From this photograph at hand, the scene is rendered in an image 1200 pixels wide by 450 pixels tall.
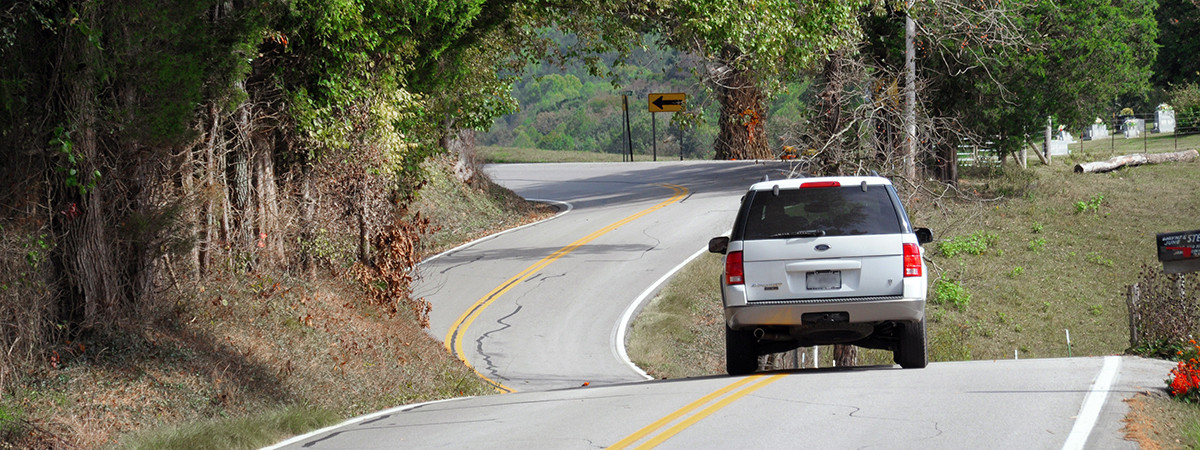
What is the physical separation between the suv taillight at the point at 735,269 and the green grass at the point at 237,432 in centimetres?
390

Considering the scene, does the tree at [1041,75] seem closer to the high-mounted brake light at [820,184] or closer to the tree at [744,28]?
the tree at [744,28]

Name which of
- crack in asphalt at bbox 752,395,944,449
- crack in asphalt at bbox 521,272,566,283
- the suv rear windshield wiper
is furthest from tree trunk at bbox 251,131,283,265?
crack in asphalt at bbox 521,272,566,283

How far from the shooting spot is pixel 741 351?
465 inches

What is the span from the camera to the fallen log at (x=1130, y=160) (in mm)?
44281

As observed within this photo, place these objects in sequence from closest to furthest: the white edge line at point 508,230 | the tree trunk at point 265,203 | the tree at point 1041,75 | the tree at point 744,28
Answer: the tree trunk at point 265,203, the tree at point 744,28, the white edge line at point 508,230, the tree at point 1041,75

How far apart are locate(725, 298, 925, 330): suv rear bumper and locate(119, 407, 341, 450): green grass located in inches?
157

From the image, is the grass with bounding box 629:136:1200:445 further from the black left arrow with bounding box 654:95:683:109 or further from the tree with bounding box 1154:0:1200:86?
the tree with bounding box 1154:0:1200:86

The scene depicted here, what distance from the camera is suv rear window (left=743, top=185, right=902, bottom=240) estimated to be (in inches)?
424

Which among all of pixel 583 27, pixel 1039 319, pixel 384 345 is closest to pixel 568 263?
pixel 583 27

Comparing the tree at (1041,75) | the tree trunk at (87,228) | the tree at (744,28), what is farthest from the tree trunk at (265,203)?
the tree at (1041,75)

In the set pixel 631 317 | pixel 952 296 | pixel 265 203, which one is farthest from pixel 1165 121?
pixel 265 203

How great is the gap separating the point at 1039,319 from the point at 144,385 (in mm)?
20232

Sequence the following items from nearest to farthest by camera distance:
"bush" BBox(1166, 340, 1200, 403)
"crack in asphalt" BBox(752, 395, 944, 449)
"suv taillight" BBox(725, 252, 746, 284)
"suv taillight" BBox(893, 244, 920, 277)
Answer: "crack in asphalt" BBox(752, 395, 944, 449)
"bush" BBox(1166, 340, 1200, 403)
"suv taillight" BBox(893, 244, 920, 277)
"suv taillight" BBox(725, 252, 746, 284)

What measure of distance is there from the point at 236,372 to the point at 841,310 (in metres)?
5.72
